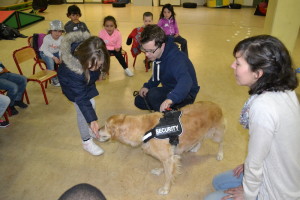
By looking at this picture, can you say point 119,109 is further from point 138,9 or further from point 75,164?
point 138,9

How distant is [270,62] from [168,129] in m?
1.18

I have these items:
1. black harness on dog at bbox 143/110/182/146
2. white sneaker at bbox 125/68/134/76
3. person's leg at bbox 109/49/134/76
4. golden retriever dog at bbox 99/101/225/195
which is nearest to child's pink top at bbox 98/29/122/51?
person's leg at bbox 109/49/134/76

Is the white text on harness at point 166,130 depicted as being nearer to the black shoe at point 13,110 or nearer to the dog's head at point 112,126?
the dog's head at point 112,126

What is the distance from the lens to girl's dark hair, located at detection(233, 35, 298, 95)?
51.7 inches

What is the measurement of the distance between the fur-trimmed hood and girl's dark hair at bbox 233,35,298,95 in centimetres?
161

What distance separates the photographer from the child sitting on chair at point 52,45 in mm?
4539

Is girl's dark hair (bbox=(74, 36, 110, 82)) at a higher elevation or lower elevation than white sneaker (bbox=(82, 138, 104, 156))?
higher

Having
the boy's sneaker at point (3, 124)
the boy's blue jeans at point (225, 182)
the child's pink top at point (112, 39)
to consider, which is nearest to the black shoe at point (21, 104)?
the boy's sneaker at point (3, 124)

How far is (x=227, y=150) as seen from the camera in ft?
10.2

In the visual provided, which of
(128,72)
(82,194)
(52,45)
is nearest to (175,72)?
(82,194)

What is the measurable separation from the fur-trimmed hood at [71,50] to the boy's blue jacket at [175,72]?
0.92 m

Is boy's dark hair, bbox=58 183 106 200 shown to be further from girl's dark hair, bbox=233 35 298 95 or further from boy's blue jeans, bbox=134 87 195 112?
boy's blue jeans, bbox=134 87 195 112

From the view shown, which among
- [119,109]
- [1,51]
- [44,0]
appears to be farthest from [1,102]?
[44,0]

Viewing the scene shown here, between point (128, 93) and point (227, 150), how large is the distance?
2179 mm
